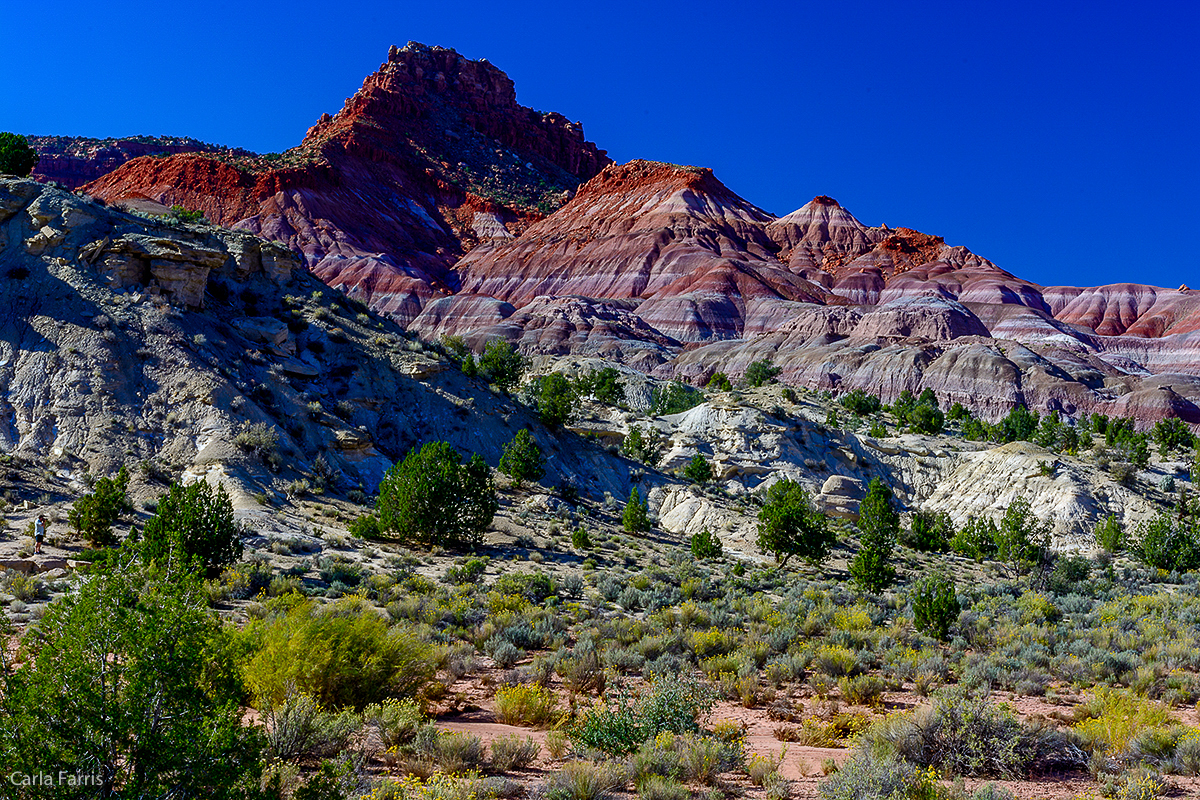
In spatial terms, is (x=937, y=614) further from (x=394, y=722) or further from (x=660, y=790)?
(x=394, y=722)

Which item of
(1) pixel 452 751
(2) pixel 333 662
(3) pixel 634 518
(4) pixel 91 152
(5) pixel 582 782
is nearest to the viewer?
(5) pixel 582 782

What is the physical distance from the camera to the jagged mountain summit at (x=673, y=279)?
87812mm

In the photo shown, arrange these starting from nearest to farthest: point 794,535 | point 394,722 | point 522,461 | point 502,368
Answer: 1. point 394,722
2. point 794,535
3. point 522,461
4. point 502,368

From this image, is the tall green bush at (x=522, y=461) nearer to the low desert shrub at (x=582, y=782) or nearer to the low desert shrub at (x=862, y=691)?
the low desert shrub at (x=862, y=691)

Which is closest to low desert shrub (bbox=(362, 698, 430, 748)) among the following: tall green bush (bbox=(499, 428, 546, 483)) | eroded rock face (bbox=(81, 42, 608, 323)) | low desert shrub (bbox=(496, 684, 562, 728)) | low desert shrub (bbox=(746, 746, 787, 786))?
low desert shrub (bbox=(496, 684, 562, 728))

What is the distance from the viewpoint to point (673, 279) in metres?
117

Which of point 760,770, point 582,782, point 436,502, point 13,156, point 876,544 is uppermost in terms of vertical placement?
point 13,156

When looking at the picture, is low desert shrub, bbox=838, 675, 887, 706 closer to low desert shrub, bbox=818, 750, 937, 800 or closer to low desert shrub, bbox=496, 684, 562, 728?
low desert shrub, bbox=818, 750, 937, 800

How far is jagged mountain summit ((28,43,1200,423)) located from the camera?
8781 centimetres

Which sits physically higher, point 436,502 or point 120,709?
point 436,502

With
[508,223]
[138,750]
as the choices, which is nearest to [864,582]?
[138,750]

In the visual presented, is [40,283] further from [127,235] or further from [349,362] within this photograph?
Answer: [349,362]

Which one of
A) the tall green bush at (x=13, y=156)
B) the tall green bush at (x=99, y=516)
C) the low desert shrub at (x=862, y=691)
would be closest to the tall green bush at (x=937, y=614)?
the low desert shrub at (x=862, y=691)

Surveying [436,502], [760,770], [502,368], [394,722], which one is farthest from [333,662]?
[502,368]
